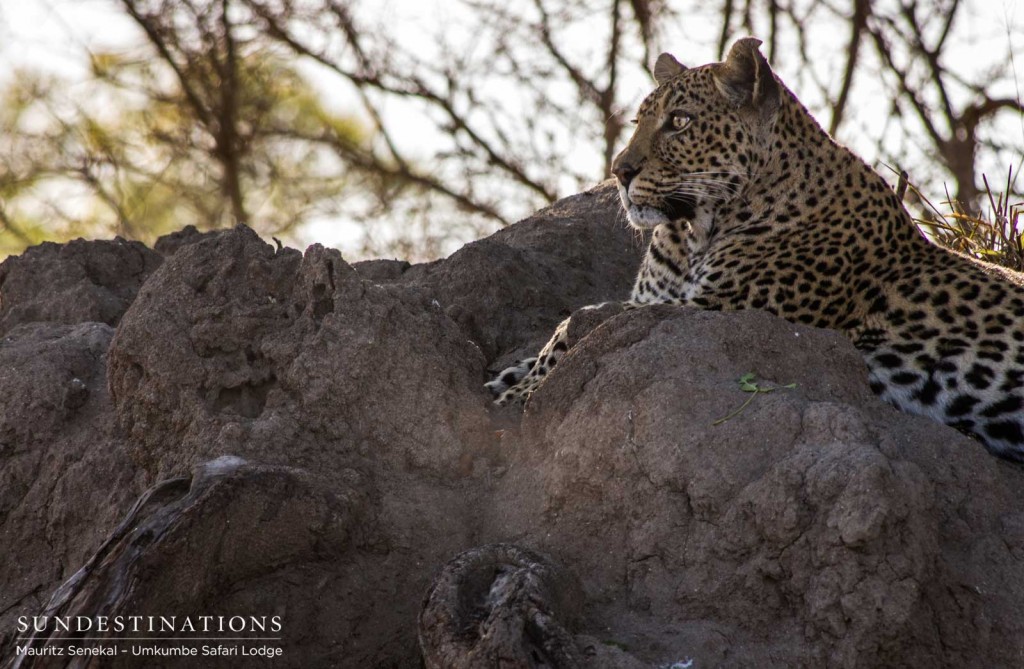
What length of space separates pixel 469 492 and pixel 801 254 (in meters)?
2.43

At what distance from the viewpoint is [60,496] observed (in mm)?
6141

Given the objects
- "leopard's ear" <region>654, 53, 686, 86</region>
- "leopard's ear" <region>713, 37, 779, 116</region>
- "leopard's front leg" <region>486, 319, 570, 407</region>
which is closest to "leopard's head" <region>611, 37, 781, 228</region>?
"leopard's ear" <region>713, 37, 779, 116</region>

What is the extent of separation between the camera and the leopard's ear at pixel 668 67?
805 centimetres

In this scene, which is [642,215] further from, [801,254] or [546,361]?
[546,361]

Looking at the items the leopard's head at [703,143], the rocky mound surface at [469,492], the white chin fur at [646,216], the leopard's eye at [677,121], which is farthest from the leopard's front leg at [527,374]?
the leopard's eye at [677,121]

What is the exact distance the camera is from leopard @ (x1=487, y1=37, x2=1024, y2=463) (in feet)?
→ 22.1

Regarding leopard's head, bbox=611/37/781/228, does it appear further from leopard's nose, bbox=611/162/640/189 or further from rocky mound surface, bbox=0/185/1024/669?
rocky mound surface, bbox=0/185/1024/669

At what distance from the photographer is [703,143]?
297 inches

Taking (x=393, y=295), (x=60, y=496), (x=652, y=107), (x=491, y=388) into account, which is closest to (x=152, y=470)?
(x=60, y=496)

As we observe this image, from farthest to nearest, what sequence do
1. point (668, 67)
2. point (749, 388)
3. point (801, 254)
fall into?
point (668, 67) < point (801, 254) < point (749, 388)

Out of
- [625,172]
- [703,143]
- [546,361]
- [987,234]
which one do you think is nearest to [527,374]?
[546,361]

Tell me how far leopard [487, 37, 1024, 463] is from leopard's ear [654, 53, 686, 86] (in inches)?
4.3

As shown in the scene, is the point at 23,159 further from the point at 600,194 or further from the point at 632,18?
the point at 600,194

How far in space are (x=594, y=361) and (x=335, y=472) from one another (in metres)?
1.16
